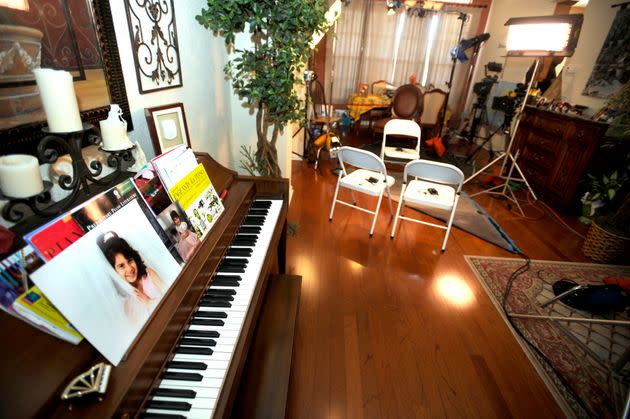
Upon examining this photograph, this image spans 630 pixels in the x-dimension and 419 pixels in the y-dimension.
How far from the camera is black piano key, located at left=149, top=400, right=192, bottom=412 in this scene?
0.65m

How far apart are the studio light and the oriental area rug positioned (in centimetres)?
201

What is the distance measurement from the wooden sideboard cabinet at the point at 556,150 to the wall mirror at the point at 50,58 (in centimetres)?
391

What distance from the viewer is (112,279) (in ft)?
2.09

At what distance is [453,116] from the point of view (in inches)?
271

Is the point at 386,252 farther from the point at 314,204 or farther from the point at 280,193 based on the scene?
the point at 280,193

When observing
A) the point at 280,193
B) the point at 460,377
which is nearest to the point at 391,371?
the point at 460,377

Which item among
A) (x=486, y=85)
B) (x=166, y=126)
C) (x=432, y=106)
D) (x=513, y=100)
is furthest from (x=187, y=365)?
(x=486, y=85)

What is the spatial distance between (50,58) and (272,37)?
115 cm

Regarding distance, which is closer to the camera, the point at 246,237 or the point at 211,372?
the point at 211,372

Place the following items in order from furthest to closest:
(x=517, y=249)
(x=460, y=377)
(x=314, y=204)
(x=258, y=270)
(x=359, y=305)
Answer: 1. (x=314, y=204)
2. (x=517, y=249)
3. (x=359, y=305)
4. (x=460, y=377)
5. (x=258, y=270)

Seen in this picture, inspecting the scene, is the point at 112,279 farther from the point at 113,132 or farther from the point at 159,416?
the point at 113,132

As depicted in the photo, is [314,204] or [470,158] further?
[470,158]

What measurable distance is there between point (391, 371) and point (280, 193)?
1.11 m

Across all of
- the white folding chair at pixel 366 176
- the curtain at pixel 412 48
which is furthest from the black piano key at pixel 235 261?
the curtain at pixel 412 48
